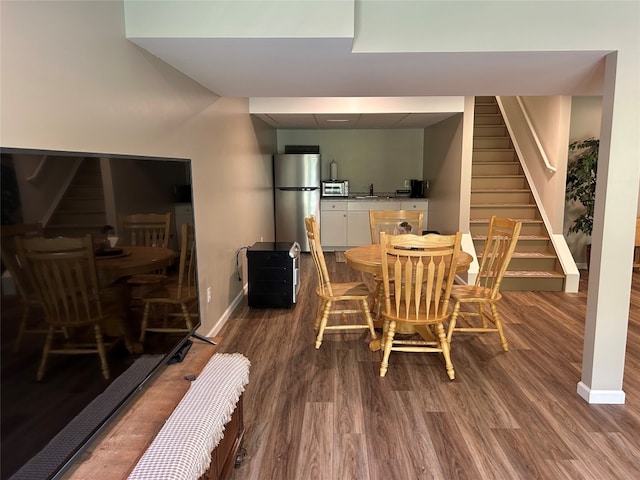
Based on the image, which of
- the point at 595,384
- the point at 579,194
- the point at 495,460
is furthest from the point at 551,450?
the point at 579,194

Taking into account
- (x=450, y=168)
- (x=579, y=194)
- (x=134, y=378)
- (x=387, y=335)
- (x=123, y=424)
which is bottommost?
(x=387, y=335)

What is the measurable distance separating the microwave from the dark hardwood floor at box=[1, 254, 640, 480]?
12.5 feet

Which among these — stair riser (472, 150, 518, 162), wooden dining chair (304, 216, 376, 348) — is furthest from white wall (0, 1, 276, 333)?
stair riser (472, 150, 518, 162)

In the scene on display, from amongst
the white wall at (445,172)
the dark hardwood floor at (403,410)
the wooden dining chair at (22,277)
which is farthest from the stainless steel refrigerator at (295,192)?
the wooden dining chair at (22,277)

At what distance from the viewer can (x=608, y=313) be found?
244 cm

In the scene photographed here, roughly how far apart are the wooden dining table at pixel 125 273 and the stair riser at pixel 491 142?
566cm

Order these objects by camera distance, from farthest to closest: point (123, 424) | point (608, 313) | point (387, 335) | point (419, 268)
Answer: point (387, 335), point (419, 268), point (608, 313), point (123, 424)

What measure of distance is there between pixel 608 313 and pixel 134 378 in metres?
2.50

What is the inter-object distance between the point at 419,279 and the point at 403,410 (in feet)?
2.54

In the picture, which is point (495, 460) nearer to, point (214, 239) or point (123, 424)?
point (123, 424)

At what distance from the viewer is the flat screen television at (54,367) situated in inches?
37.9

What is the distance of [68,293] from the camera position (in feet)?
3.75

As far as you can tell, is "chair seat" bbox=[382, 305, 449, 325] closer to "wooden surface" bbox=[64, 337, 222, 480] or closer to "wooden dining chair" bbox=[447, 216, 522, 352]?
"wooden dining chair" bbox=[447, 216, 522, 352]

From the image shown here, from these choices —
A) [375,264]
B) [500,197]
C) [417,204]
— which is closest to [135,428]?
[375,264]
